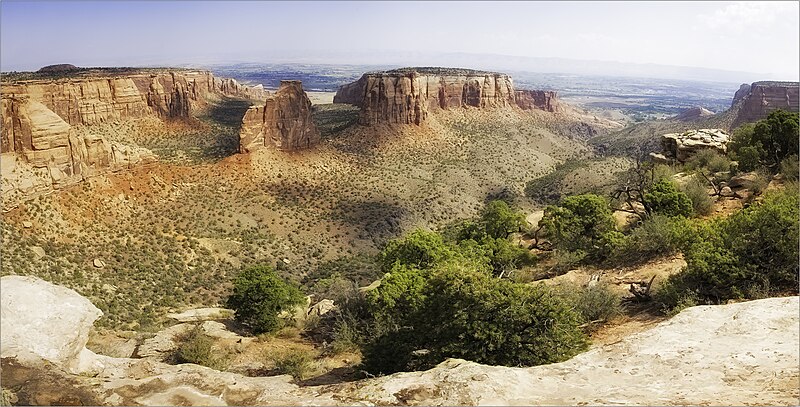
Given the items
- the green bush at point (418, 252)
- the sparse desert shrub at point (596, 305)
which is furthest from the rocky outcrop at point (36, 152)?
the sparse desert shrub at point (596, 305)

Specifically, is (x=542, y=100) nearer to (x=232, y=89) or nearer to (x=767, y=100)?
(x=767, y=100)

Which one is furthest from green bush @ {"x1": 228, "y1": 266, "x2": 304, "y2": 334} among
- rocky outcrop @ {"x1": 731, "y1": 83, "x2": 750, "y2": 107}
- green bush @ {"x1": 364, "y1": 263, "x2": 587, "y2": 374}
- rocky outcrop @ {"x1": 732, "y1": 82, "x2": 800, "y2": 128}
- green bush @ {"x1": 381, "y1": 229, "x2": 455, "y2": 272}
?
rocky outcrop @ {"x1": 731, "y1": 83, "x2": 750, "y2": 107}

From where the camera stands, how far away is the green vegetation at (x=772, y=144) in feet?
104

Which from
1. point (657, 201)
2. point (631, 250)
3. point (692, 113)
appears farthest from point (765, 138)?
point (692, 113)

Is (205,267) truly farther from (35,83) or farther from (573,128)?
(573,128)

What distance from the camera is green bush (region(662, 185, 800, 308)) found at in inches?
634

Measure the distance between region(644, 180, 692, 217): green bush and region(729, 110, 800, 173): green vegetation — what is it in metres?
8.01

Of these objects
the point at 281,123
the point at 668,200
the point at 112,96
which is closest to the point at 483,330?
the point at 668,200

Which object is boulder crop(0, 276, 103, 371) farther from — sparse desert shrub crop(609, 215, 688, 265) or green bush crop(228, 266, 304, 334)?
sparse desert shrub crop(609, 215, 688, 265)

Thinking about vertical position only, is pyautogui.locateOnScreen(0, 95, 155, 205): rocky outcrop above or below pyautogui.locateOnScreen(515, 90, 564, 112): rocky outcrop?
below

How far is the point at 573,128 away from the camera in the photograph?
417 ft

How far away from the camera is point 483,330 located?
505 inches

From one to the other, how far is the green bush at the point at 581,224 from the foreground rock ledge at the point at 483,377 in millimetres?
17255

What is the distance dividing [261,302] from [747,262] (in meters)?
21.2
